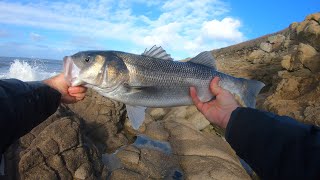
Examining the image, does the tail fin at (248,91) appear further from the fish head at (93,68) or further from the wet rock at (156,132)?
the wet rock at (156,132)

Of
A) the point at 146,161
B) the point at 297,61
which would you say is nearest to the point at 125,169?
the point at 146,161


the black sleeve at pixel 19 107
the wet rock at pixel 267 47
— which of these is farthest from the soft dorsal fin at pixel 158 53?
the wet rock at pixel 267 47

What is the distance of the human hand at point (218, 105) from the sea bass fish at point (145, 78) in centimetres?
→ 11

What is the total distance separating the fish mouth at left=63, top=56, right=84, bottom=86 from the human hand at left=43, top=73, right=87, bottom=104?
0.20 ft

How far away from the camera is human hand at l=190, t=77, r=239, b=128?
13.9ft

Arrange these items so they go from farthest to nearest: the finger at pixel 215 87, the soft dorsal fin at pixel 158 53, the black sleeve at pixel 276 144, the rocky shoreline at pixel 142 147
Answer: the rocky shoreline at pixel 142 147
the soft dorsal fin at pixel 158 53
the finger at pixel 215 87
the black sleeve at pixel 276 144

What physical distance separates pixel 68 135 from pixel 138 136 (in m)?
4.79

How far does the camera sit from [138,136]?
44.7 feet

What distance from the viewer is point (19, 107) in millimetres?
3158

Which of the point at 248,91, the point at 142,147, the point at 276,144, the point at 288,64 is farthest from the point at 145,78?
the point at 288,64

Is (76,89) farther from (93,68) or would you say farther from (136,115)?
(136,115)

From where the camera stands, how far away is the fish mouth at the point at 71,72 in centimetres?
455

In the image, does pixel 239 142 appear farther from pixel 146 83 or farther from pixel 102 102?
pixel 102 102

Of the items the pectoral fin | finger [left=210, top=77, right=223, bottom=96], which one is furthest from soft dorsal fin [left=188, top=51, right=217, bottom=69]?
the pectoral fin
